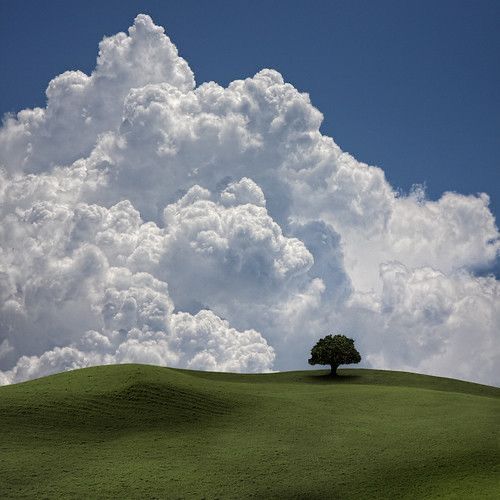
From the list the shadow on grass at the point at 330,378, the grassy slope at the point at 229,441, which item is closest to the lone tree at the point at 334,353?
the shadow on grass at the point at 330,378

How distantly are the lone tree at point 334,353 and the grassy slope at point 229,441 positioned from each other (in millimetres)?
27081

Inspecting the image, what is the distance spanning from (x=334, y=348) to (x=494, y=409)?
121 feet

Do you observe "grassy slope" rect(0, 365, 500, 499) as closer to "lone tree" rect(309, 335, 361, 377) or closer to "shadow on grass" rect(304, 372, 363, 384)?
"shadow on grass" rect(304, 372, 363, 384)

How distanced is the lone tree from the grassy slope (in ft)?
88.8

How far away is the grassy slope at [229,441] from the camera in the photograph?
50875 mm

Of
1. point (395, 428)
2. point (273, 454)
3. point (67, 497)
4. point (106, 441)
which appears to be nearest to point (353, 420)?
point (395, 428)

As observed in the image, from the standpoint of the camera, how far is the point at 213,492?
49312 millimetres

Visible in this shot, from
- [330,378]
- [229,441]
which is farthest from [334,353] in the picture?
[229,441]

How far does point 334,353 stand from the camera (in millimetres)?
110188

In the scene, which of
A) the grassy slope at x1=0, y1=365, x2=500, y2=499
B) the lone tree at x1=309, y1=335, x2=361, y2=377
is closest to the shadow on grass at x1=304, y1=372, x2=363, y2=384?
the lone tree at x1=309, y1=335, x2=361, y2=377

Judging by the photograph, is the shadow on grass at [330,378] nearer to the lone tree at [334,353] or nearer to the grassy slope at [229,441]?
the lone tree at [334,353]

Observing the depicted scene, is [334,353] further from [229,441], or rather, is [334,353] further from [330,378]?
[229,441]

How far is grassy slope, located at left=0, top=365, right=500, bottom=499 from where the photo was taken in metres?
50.9

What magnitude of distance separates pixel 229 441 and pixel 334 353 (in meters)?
52.4
